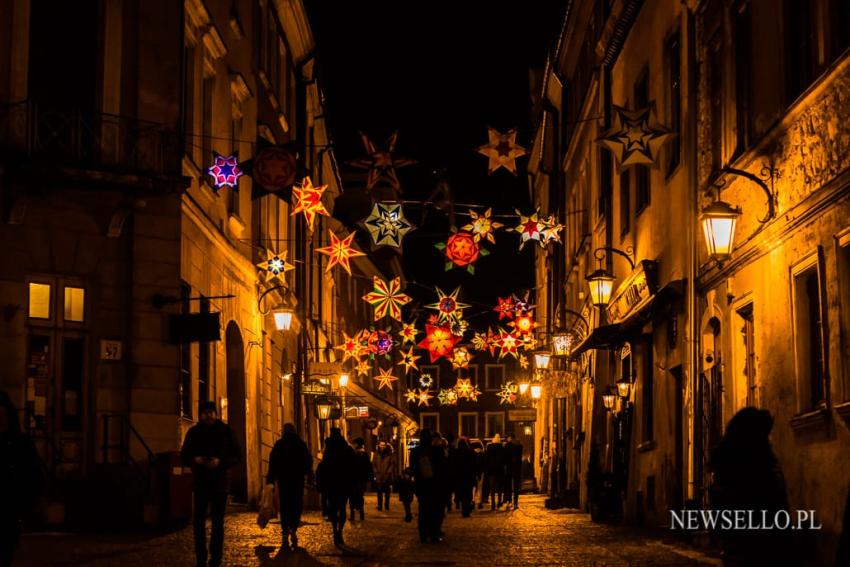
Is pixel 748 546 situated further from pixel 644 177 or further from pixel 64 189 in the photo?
pixel 644 177

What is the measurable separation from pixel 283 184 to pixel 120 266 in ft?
13.3

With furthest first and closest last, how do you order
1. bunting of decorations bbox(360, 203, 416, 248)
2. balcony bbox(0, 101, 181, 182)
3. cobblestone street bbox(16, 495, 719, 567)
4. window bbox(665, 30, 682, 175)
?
bunting of decorations bbox(360, 203, 416, 248) < window bbox(665, 30, 682, 175) < balcony bbox(0, 101, 181, 182) < cobblestone street bbox(16, 495, 719, 567)

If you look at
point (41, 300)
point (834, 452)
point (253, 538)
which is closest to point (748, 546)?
point (834, 452)

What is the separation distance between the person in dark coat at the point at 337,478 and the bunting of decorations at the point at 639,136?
6144 millimetres

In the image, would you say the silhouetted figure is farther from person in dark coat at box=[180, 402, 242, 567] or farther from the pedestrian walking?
the pedestrian walking

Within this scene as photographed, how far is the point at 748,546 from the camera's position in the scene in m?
9.44

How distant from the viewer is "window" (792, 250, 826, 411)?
14.9m

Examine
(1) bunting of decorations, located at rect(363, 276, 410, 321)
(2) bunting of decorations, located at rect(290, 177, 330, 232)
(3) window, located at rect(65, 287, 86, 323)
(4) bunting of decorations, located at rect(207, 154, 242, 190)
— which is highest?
(2) bunting of decorations, located at rect(290, 177, 330, 232)

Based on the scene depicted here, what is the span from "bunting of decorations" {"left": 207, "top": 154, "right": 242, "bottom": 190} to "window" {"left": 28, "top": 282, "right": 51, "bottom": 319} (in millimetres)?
4642

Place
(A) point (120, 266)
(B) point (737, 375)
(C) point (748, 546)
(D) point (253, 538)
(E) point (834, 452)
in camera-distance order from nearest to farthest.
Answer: (C) point (748, 546) → (E) point (834, 452) → (B) point (737, 375) → (D) point (253, 538) → (A) point (120, 266)

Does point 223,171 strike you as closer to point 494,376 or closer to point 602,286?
point 602,286

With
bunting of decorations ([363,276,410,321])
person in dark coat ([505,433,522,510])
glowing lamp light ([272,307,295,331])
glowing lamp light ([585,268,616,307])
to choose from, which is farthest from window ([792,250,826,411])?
bunting of decorations ([363,276,410,321])

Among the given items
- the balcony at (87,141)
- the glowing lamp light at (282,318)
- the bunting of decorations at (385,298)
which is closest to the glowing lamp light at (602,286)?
the balcony at (87,141)

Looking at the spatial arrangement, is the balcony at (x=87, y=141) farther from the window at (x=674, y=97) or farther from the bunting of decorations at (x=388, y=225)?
the window at (x=674, y=97)
